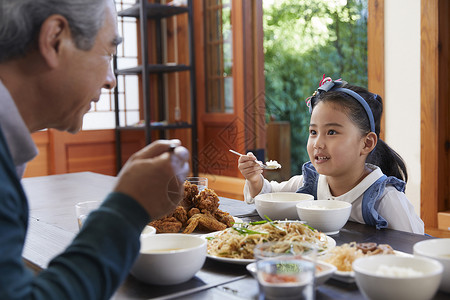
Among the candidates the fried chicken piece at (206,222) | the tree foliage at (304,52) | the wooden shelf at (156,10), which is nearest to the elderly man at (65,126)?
the fried chicken piece at (206,222)

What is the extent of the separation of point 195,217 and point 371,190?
672 millimetres

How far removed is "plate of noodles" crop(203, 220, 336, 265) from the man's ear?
547mm

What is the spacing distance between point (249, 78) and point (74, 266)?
3.64m

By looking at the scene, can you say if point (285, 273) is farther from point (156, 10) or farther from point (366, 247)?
point (156, 10)

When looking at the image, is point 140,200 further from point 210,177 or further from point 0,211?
point 210,177

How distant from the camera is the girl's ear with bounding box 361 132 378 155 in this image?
194 cm

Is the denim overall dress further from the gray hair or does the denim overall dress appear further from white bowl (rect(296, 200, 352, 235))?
the gray hair

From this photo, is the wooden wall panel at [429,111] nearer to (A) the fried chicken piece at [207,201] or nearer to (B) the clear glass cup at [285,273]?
(A) the fried chicken piece at [207,201]

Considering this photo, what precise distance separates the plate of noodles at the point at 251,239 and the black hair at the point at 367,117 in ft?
2.61

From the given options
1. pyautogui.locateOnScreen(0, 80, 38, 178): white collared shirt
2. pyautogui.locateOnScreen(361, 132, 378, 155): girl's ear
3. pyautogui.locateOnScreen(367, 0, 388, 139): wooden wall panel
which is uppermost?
pyautogui.locateOnScreen(367, 0, 388, 139): wooden wall panel

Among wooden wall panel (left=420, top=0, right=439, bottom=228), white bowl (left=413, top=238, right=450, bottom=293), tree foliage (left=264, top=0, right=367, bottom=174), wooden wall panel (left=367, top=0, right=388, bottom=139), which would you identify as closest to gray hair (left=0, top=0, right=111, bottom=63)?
white bowl (left=413, top=238, right=450, bottom=293)

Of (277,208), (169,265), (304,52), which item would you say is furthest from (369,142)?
(304,52)

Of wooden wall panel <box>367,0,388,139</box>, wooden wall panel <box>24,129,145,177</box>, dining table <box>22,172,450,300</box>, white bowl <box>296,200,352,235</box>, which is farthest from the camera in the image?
wooden wall panel <box>24,129,145,177</box>

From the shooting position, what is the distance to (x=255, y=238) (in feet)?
3.74
